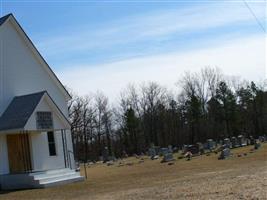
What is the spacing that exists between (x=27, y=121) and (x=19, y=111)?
1200mm

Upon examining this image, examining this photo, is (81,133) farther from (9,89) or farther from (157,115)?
(9,89)

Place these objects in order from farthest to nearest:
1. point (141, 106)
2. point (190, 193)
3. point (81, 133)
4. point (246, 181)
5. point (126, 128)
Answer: point (141, 106) < point (126, 128) < point (81, 133) < point (246, 181) < point (190, 193)

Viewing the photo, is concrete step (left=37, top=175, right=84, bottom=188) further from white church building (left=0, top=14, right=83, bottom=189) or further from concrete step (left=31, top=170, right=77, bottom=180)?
concrete step (left=31, top=170, right=77, bottom=180)

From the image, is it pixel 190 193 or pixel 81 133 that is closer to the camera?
pixel 190 193

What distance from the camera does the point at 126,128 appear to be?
88.2m

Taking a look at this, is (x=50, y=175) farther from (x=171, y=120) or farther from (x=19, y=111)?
(x=171, y=120)

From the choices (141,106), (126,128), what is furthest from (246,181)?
(141,106)

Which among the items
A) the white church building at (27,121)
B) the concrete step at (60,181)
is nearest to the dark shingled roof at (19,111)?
the white church building at (27,121)

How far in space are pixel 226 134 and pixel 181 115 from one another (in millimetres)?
11352

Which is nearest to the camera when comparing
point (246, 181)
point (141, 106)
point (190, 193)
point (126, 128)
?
point (190, 193)

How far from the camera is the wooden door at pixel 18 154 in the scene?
987 inches

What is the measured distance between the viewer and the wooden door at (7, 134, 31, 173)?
25.1 metres

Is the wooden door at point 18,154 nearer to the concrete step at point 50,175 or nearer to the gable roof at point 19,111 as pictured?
the gable roof at point 19,111

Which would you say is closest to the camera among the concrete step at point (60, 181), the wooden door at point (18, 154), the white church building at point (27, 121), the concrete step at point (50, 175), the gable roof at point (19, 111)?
the concrete step at point (60, 181)
